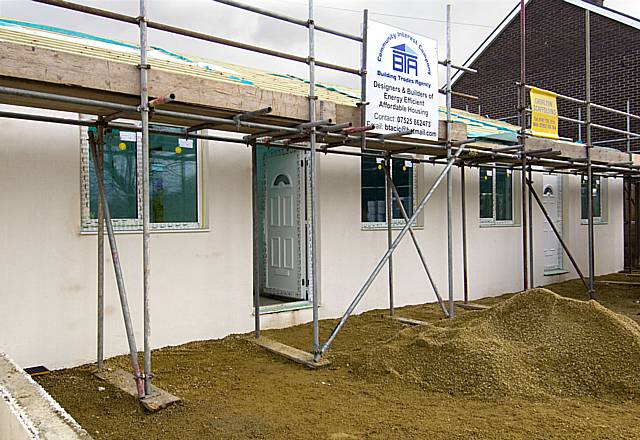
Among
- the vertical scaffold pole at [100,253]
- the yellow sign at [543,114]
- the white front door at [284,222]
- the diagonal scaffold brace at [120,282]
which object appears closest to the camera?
the diagonal scaffold brace at [120,282]

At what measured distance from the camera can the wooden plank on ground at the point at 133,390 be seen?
14.8 feet

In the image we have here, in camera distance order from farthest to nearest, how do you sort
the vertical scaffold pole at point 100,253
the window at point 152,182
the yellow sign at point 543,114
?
the yellow sign at point 543,114 → the window at point 152,182 → the vertical scaffold pole at point 100,253

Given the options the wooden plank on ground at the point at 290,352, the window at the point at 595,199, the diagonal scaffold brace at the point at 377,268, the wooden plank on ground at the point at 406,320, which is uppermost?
the window at the point at 595,199

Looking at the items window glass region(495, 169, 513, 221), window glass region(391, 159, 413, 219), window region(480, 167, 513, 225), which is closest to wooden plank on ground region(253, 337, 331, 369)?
window glass region(391, 159, 413, 219)

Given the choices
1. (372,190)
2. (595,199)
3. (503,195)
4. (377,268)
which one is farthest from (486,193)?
(377,268)

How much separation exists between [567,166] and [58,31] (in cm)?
831

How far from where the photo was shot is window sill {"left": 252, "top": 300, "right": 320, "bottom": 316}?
7.58 m

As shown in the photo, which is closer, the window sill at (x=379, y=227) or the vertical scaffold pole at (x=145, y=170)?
the vertical scaffold pole at (x=145, y=170)

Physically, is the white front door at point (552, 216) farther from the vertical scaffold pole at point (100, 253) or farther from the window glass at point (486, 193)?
the vertical scaffold pole at point (100, 253)

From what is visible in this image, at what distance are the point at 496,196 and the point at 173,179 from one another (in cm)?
664

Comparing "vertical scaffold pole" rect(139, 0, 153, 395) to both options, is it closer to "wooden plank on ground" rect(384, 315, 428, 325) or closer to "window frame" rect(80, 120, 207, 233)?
"window frame" rect(80, 120, 207, 233)

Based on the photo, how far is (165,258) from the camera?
6.55 metres

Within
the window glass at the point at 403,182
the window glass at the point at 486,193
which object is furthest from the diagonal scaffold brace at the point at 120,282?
the window glass at the point at 486,193

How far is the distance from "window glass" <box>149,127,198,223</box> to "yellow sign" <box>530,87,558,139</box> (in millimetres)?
4786
